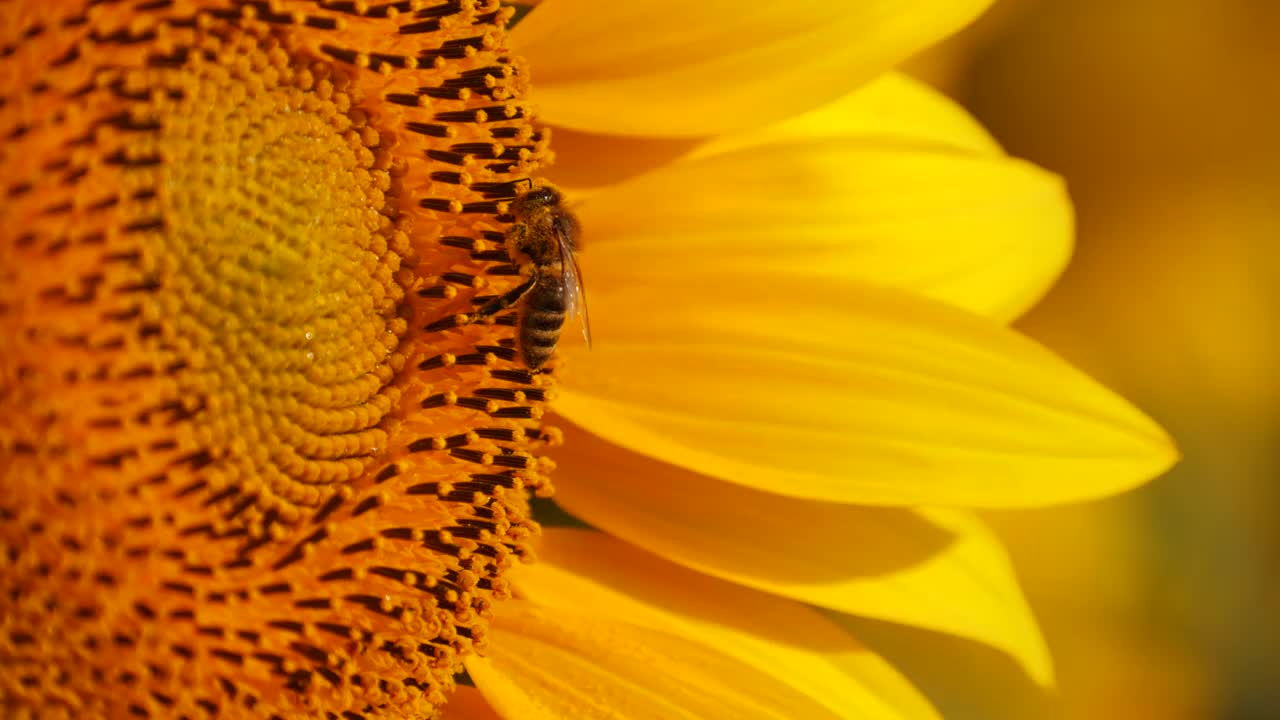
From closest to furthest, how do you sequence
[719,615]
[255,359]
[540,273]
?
1. [255,359]
2. [540,273]
3. [719,615]

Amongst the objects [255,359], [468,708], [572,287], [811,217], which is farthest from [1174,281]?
[255,359]

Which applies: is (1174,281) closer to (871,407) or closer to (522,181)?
(871,407)

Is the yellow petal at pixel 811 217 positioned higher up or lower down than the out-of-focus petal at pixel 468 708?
higher up

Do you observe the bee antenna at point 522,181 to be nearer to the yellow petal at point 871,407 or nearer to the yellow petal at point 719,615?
the yellow petal at point 871,407

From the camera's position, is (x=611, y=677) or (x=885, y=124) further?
(x=885, y=124)

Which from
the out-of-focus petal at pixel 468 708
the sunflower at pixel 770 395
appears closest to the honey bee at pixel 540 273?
the sunflower at pixel 770 395

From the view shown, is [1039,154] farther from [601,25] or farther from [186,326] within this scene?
[186,326]
